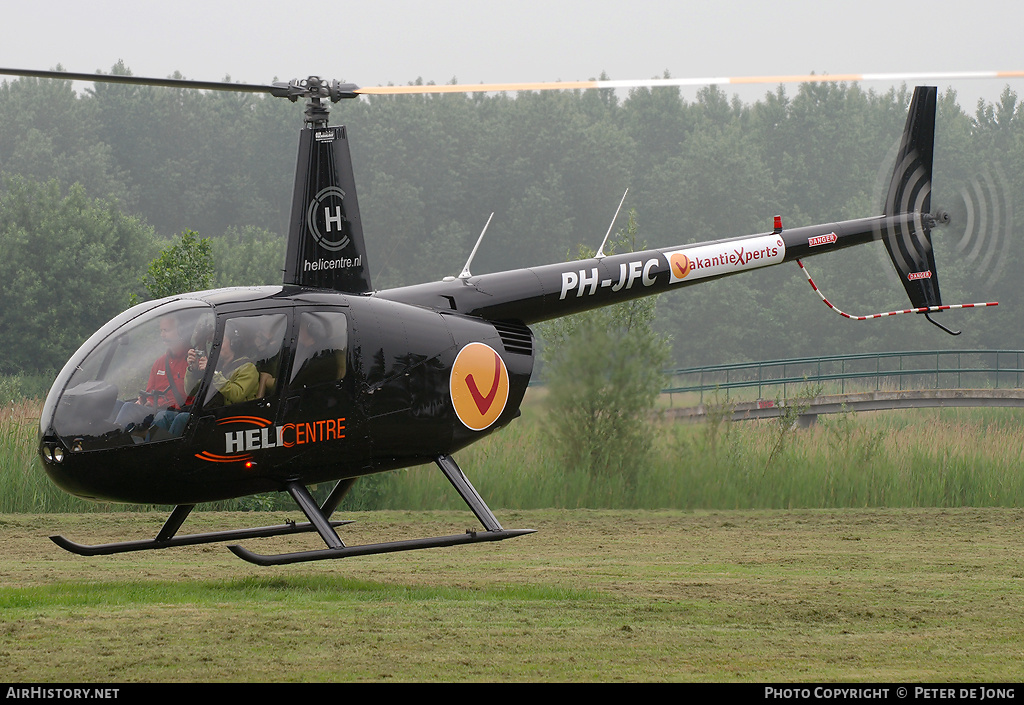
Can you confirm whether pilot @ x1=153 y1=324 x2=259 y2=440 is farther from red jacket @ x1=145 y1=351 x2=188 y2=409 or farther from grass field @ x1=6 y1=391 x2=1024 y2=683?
grass field @ x1=6 y1=391 x2=1024 y2=683

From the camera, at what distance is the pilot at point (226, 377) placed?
8.45m

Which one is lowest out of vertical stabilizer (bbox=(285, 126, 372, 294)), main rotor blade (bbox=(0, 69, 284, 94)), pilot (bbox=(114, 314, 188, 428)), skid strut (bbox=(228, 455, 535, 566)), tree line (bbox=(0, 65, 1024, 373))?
skid strut (bbox=(228, 455, 535, 566))

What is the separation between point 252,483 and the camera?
29.5 ft

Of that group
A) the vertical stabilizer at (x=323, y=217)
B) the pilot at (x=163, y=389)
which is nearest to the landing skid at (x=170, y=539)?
the pilot at (x=163, y=389)

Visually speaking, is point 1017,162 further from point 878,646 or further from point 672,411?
point 878,646

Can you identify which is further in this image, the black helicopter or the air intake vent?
the air intake vent

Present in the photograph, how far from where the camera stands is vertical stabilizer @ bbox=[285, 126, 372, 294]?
31.6 ft

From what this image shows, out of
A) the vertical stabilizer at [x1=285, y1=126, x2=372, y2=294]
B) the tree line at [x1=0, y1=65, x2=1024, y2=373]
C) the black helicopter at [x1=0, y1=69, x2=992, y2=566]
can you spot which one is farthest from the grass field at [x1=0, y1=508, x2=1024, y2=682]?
the tree line at [x1=0, y1=65, x2=1024, y2=373]

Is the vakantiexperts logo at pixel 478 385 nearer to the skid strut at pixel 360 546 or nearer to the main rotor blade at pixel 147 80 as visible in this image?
the skid strut at pixel 360 546

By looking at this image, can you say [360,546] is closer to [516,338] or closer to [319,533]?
[319,533]

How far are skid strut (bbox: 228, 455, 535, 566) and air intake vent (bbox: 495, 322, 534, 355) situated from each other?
3.84 ft

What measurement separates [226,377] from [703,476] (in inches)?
402

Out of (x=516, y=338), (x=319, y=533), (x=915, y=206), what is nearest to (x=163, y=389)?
(x=319, y=533)
